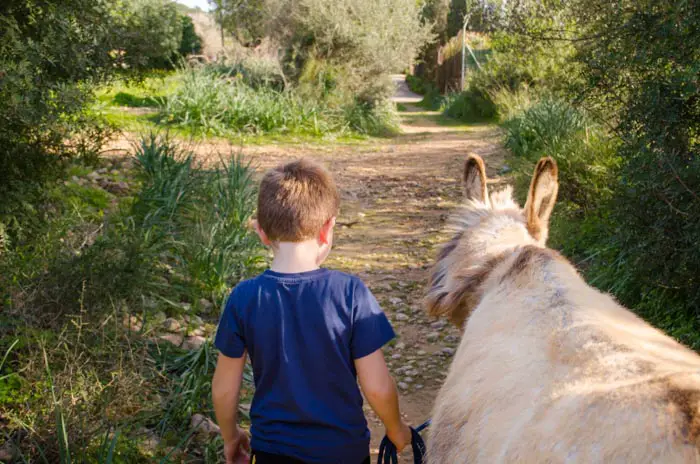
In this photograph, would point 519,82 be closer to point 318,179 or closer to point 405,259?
point 405,259

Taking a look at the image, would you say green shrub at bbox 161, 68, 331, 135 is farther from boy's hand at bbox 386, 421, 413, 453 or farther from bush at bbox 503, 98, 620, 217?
boy's hand at bbox 386, 421, 413, 453

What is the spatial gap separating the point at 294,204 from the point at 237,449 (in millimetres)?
966

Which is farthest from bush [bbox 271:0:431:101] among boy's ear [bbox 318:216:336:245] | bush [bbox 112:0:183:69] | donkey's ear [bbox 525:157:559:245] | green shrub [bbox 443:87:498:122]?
boy's ear [bbox 318:216:336:245]

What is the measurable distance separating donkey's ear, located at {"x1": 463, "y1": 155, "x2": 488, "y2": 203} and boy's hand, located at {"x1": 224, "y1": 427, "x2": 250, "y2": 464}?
1.56 meters

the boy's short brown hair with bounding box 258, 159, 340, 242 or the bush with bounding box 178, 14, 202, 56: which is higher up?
the bush with bounding box 178, 14, 202, 56

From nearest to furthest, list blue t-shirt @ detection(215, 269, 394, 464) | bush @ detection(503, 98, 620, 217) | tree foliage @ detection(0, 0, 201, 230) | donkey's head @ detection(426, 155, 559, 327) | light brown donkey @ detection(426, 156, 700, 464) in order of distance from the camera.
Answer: light brown donkey @ detection(426, 156, 700, 464)
blue t-shirt @ detection(215, 269, 394, 464)
donkey's head @ detection(426, 155, 559, 327)
tree foliage @ detection(0, 0, 201, 230)
bush @ detection(503, 98, 620, 217)

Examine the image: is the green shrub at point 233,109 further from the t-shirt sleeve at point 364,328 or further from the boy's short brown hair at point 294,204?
the t-shirt sleeve at point 364,328

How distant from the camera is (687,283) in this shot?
13.6ft

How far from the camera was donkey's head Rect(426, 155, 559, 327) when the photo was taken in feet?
8.27

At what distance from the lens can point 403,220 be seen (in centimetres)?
824

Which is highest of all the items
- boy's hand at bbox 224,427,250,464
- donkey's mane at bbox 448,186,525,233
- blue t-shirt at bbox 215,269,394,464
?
donkey's mane at bbox 448,186,525,233

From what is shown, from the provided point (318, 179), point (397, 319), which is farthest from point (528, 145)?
point (318, 179)

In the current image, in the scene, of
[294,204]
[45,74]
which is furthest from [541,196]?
[45,74]

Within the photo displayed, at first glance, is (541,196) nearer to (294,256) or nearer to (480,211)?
(480,211)
